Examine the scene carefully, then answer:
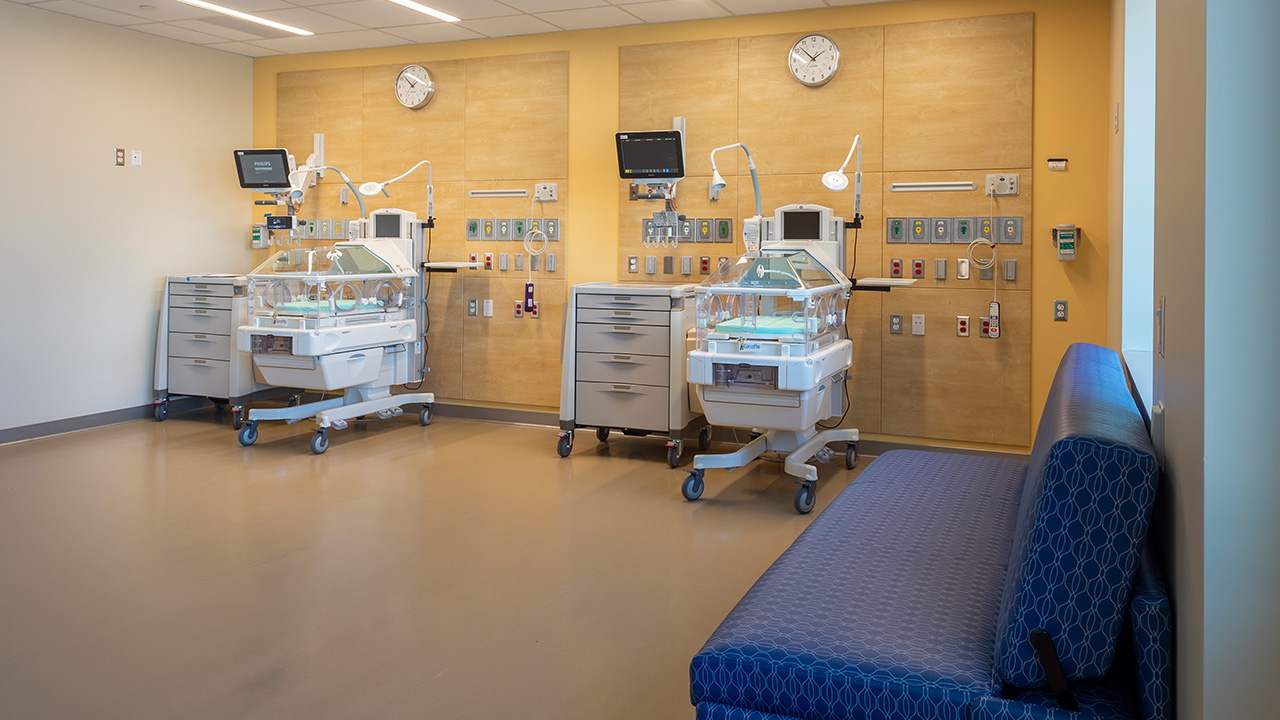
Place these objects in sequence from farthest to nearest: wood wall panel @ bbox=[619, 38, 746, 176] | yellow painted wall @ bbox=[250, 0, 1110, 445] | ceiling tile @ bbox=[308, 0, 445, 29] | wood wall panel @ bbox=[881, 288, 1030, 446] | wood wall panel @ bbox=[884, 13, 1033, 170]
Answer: wood wall panel @ bbox=[619, 38, 746, 176] < ceiling tile @ bbox=[308, 0, 445, 29] < wood wall panel @ bbox=[881, 288, 1030, 446] < wood wall panel @ bbox=[884, 13, 1033, 170] < yellow painted wall @ bbox=[250, 0, 1110, 445]

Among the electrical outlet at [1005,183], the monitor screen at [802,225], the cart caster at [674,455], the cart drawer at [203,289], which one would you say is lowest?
the cart caster at [674,455]

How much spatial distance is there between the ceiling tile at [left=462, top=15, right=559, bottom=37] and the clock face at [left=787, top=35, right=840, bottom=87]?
70.7 inches

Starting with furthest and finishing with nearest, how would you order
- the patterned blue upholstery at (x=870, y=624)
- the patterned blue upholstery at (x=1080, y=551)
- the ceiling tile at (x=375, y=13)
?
the ceiling tile at (x=375, y=13)
the patterned blue upholstery at (x=870, y=624)
the patterned blue upholstery at (x=1080, y=551)

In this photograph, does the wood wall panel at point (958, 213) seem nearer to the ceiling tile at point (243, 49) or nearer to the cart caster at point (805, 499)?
the cart caster at point (805, 499)

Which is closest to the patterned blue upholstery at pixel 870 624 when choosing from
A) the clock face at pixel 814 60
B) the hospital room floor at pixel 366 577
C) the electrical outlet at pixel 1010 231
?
the hospital room floor at pixel 366 577

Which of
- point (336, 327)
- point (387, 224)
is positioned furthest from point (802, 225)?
point (387, 224)

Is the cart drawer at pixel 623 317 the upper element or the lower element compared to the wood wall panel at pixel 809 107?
lower

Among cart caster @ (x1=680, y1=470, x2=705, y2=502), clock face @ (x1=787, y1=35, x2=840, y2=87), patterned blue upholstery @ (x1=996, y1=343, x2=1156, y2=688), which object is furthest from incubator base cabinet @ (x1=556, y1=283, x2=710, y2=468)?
patterned blue upholstery @ (x1=996, y1=343, x2=1156, y2=688)

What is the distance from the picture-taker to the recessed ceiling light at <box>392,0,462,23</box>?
6009 mm

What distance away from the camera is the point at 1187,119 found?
145cm

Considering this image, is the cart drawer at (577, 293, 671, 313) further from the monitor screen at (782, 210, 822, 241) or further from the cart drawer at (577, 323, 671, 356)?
the monitor screen at (782, 210, 822, 241)

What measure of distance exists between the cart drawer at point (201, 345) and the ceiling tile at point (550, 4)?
3.19 m

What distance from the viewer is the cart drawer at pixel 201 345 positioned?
22.4ft

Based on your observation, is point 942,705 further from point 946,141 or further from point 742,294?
point 946,141
